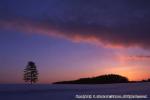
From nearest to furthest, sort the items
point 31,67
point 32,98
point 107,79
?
point 32,98, point 107,79, point 31,67

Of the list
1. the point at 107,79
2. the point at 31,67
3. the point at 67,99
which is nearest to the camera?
the point at 67,99

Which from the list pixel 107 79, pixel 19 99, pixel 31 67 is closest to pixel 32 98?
A: pixel 19 99

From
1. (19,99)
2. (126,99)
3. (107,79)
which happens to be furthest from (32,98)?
Result: (107,79)

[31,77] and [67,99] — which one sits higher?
[31,77]

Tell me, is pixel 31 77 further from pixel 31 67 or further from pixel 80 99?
pixel 80 99

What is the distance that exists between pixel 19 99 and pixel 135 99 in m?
10.5

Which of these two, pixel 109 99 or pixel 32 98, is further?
pixel 32 98

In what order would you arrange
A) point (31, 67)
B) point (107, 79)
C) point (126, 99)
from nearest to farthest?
point (126, 99)
point (107, 79)
point (31, 67)

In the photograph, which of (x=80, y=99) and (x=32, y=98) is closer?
(x=80, y=99)

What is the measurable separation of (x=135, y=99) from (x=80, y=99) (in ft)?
15.2

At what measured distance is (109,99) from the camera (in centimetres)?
2836

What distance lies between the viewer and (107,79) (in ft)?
158

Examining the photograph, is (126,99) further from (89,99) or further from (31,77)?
(31,77)

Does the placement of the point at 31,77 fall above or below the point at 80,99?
above
